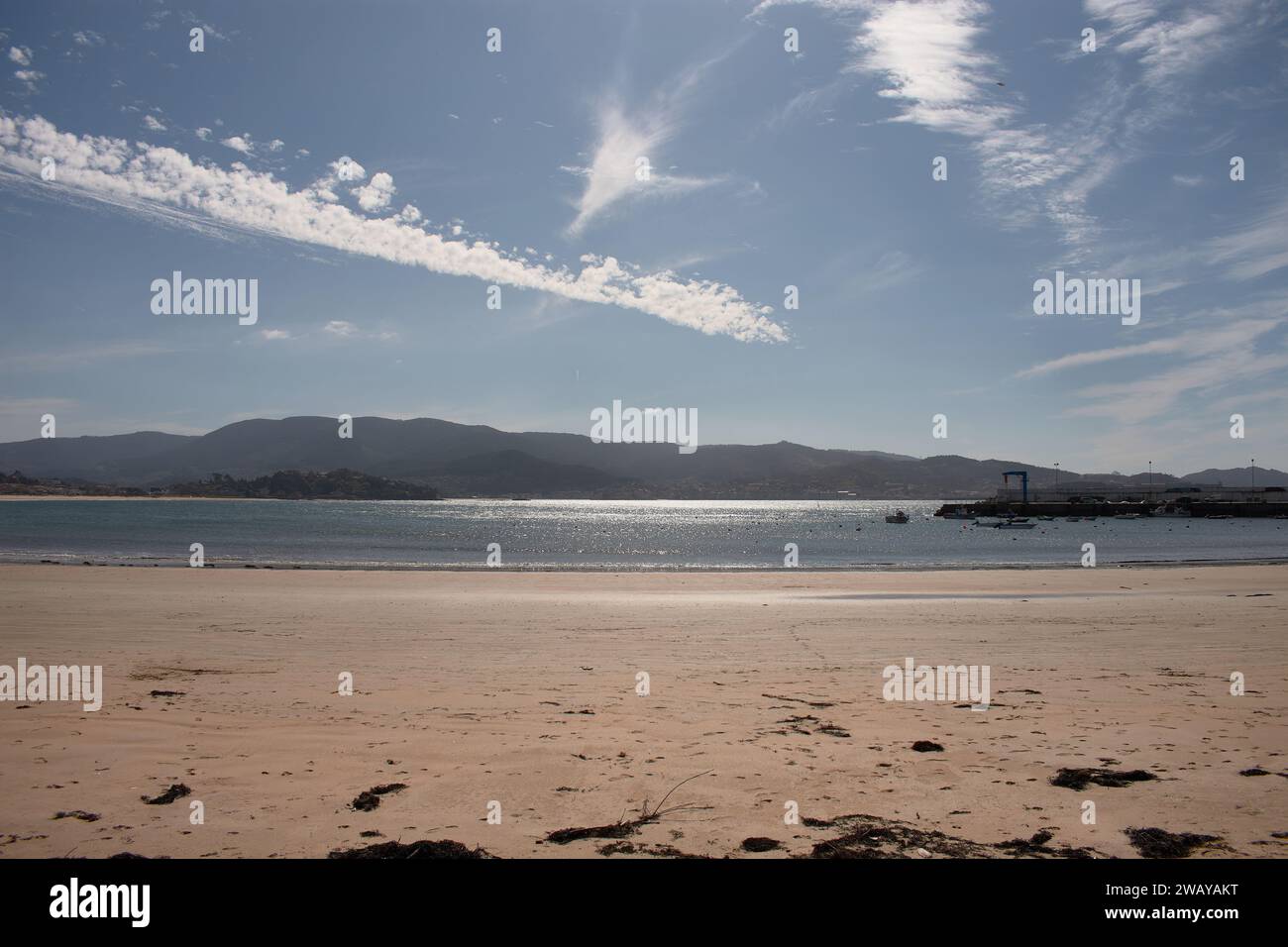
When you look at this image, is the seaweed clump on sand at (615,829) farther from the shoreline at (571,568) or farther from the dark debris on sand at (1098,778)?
the shoreline at (571,568)

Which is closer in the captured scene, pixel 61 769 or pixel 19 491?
pixel 61 769

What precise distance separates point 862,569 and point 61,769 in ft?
125

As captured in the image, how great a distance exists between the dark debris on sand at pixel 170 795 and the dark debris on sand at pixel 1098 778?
7298 millimetres

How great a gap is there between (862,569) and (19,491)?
232 meters

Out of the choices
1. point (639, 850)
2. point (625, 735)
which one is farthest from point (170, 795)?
point (625, 735)

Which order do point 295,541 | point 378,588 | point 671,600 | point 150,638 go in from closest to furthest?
point 150,638 → point 671,600 → point 378,588 → point 295,541

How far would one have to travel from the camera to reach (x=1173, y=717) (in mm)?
8734

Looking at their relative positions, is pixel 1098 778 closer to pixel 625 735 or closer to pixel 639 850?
pixel 639 850

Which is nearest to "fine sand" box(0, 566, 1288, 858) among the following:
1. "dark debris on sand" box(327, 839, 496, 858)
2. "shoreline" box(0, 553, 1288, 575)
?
"dark debris on sand" box(327, 839, 496, 858)

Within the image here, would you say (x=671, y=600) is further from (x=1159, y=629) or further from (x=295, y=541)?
(x=295, y=541)

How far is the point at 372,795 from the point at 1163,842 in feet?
19.3
